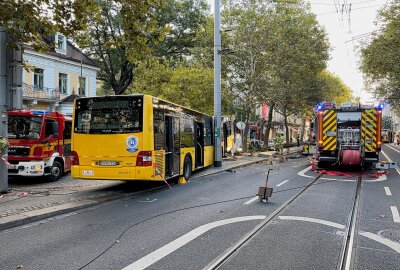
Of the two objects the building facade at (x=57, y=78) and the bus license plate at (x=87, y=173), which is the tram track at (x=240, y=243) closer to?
the bus license plate at (x=87, y=173)

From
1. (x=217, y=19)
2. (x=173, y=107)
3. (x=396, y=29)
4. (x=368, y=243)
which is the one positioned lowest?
(x=368, y=243)

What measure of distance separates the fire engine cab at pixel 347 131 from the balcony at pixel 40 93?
20.7 meters

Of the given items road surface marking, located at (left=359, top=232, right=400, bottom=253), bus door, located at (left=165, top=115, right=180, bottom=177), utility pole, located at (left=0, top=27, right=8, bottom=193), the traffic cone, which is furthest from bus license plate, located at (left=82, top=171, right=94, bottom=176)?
road surface marking, located at (left=359, top=232, right=400, bottom=253)

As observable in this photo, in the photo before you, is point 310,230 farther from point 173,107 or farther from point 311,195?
point 173,107

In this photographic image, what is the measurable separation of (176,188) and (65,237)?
6307 mm

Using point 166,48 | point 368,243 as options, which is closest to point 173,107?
point 368,243

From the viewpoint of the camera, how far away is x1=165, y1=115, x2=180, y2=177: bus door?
12.8m

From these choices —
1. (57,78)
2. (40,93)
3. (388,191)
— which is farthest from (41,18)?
(57,78)

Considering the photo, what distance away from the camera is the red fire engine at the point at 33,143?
1326cm

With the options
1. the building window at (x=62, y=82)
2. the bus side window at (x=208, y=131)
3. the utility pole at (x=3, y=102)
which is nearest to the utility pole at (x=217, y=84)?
the bus side window at (x=208, y=131)

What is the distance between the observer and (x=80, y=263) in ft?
17.1

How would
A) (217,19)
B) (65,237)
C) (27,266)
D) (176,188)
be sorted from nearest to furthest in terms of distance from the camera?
1. (27,266)
2. (65,237)
3. (176,188)
4. (217,19)

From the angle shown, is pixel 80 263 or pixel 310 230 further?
pixel 310 230

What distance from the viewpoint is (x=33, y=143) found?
13359 millimetres
